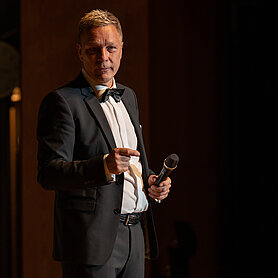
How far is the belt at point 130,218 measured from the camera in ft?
5.59

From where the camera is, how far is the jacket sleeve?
1.51 meters

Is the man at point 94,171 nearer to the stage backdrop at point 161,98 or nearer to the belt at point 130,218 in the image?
the belt at point 130,218

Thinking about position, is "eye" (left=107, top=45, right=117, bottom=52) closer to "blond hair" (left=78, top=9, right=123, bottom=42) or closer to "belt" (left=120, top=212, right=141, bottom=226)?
"blond hair" (left=78, top=9, right=123, bottom=42)

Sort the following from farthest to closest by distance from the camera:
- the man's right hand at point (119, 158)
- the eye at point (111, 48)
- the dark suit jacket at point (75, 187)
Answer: the eye at point (111, 48) → the dark suit jacket at point (75, 187) → the man's right hand at point (119, 158)

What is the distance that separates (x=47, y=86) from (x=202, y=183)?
1.54 metres

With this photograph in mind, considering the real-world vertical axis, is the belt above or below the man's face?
below

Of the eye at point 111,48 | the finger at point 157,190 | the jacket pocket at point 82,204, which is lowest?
the jacket pocket at point 82,204

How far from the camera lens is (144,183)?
1738 mm

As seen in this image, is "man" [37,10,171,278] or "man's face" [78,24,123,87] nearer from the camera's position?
"man" [37,10,171,278]

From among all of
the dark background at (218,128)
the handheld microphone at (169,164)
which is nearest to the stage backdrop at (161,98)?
the dark background at (218,128)

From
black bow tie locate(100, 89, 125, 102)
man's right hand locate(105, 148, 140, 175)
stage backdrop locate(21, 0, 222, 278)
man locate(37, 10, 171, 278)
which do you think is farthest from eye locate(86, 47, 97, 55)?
stage backdrop locate(21, 0, 222, 278)

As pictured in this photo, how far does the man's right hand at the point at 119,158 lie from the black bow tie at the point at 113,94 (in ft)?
0.94

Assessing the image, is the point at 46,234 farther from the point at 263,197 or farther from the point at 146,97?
the point at 263,197

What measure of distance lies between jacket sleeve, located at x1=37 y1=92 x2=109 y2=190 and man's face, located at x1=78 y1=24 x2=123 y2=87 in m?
0.15
